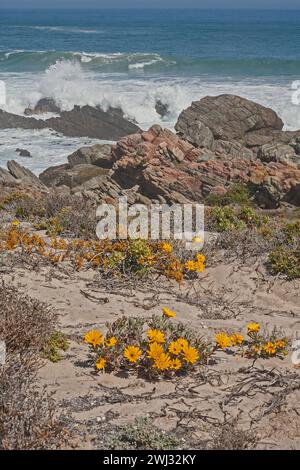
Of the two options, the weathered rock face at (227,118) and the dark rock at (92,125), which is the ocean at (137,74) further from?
the weathered rock face at (227,118)

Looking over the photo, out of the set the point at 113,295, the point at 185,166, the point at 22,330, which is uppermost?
the point at 22,330

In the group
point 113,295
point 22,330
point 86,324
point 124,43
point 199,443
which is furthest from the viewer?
point 124,43

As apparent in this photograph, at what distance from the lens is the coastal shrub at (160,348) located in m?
4.11

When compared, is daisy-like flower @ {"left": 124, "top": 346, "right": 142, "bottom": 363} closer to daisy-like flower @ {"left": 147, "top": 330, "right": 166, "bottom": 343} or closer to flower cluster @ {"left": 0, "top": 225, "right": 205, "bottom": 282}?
daisy-like flower @ {"left": 147, "top": 330, "right": 166, "bottom": 343}

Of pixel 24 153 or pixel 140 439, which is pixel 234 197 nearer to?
pixel 24 153

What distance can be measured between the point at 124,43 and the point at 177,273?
66435mm

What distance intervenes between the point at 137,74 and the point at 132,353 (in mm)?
45308

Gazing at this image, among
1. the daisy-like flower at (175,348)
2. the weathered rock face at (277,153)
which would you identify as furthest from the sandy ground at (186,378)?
the weathered rock face at (277,153)

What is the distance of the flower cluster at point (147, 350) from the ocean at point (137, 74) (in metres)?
18.9
